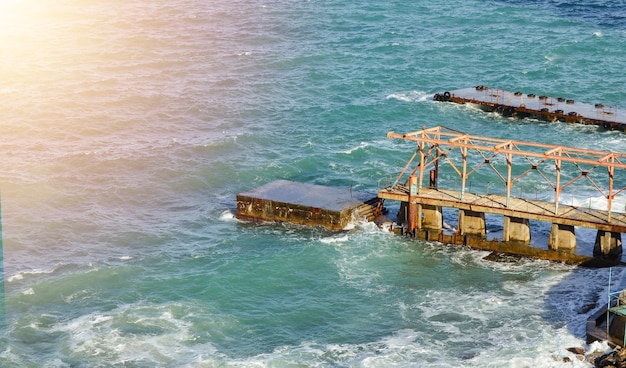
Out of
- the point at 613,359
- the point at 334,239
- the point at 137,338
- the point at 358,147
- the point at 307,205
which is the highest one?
the point at 307,205

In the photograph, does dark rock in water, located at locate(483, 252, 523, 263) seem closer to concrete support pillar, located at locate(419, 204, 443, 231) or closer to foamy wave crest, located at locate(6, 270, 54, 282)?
concrete support pillar, located at locate(419, 204, 443, 231)

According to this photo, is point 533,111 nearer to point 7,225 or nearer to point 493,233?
point 493,233

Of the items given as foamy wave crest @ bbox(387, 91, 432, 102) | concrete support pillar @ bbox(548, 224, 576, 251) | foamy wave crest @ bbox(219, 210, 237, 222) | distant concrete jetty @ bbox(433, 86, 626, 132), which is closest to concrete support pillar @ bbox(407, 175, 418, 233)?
concrete support pillar @ bbox(548, 224, 576, 251)

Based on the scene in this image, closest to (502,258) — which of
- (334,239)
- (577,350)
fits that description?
(334,239)

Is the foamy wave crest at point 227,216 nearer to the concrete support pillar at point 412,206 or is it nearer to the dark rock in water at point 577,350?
the concrete support pillar at point 412,206

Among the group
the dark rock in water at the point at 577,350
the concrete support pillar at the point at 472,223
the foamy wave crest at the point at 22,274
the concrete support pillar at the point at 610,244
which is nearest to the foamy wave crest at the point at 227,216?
the foamy wave crest at the point at 22,274

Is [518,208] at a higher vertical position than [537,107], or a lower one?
higher

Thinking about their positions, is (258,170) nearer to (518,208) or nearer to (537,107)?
(518,208)
